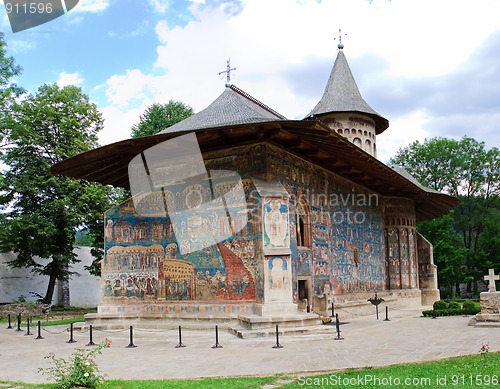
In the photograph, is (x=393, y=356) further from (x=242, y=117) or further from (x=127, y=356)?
(x=242, y=117)

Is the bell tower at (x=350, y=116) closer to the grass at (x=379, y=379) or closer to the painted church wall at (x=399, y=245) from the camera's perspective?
the painted church wall at (x=399, y=245)

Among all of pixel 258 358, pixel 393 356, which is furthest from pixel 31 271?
pixel 393 356

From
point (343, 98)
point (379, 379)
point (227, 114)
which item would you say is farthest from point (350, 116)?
point (379, 379)

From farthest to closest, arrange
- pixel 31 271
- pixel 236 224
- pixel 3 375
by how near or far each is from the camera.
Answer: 1. pixel 31 271
2. pixel 236 224
3. pixel 3 375

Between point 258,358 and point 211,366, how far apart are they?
1.05m

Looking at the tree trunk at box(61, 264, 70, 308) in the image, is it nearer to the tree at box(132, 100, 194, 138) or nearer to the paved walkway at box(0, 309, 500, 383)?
the tree at box(132, 100, 194, 138)

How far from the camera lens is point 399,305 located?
23.0 meters

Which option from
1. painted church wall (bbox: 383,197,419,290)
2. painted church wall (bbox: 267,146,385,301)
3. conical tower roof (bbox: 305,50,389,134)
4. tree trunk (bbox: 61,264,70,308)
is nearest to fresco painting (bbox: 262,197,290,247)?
painted church wall (bbox: 267,146,385,301)

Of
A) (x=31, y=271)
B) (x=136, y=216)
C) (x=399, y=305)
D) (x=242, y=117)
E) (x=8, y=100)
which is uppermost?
(x=8, y=100)

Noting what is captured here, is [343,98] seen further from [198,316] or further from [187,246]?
[198,316]

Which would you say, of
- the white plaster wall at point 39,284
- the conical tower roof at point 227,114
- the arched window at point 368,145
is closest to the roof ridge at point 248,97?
the conical tower roof at point 227,114

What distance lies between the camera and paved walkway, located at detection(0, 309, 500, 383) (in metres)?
8.29

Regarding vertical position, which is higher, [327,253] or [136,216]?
[136,216]
